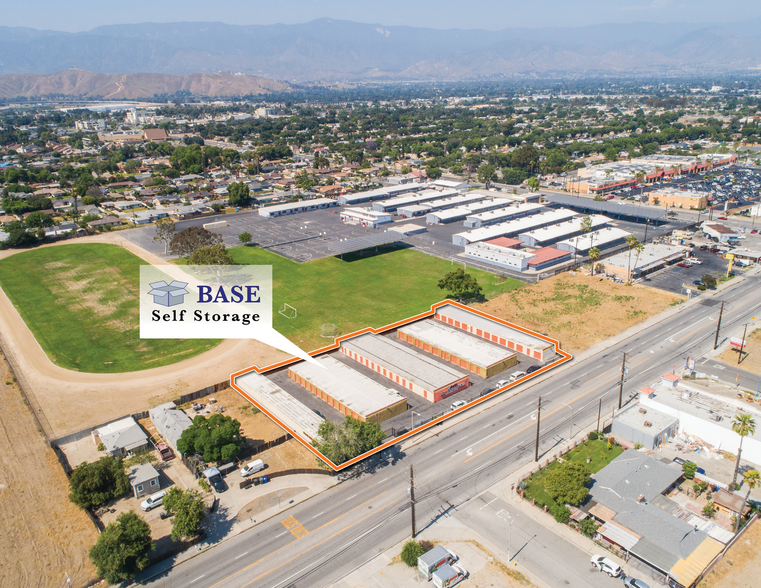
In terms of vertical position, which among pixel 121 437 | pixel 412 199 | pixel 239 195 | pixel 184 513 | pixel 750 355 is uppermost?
pixel 412 199

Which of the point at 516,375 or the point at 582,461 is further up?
the point at 516,375

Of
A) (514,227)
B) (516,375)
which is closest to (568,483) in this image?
(516,375)

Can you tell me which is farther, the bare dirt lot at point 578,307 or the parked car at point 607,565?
the bare dirt lot at point 578,307

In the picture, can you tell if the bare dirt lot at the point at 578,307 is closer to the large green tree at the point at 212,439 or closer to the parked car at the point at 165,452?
the large green tree at the point at 212,439

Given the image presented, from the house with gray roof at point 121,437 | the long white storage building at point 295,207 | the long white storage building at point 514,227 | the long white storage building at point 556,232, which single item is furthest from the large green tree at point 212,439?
the long white storage building at point 295,207

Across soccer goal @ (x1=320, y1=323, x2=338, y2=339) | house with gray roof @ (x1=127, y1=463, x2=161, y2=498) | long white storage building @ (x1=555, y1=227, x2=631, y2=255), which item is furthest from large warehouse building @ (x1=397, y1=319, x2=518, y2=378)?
long white storage building @ (x1=555, y1=227, x2=631, y2=255)

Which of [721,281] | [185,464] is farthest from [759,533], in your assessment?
[721,281]

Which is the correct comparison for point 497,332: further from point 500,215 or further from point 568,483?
point 500,215
